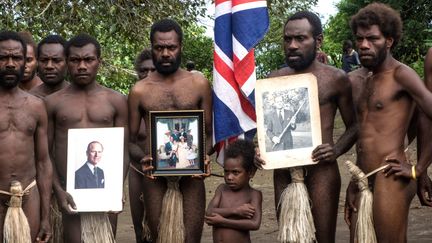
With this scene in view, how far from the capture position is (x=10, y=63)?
622 centimetres

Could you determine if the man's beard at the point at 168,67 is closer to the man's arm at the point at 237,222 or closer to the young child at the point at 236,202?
the young child at the point at 236,202

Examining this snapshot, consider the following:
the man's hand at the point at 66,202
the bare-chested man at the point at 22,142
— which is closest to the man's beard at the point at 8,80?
the bare-chested man at the point at 22,142

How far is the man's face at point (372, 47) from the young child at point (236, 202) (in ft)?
4.25

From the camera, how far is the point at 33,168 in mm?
6289

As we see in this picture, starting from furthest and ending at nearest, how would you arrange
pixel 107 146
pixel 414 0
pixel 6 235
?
pixel 414 0 < pixel 107 146 < pixel 6 235

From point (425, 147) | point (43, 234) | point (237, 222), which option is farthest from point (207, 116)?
point (425, 147)

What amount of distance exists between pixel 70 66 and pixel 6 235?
1.48 metres

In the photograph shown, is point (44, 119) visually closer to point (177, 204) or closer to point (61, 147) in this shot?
point (61, 147)

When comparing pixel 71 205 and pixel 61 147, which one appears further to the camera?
pixel 61 147

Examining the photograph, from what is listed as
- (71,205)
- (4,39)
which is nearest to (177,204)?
(71,205)

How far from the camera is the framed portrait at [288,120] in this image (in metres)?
6.37

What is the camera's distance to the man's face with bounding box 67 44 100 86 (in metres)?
6.75

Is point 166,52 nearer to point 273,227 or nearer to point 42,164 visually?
point 42,164

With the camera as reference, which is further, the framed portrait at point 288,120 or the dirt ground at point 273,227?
the dirt ground at point 273,227
